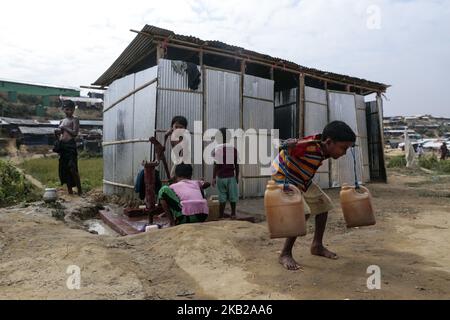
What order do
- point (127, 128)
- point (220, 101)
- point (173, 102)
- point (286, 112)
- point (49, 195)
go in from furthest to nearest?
point (286, 112)
point (127, 128)
point (220, 101)
point (173, 102)
point (49, 195)

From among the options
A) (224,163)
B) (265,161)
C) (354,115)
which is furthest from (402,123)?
(224,163)

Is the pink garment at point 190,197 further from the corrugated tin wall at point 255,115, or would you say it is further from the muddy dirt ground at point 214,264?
the corrugated tin wall at point 255,115

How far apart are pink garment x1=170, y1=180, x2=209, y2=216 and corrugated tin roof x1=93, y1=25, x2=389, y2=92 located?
12.5 ft

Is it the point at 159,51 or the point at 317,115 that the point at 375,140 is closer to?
the point at 317,115


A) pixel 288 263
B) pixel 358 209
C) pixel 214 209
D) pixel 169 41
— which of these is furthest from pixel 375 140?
pixel 288 263

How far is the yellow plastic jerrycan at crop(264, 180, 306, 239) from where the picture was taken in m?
2.73

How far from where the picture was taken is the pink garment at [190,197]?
437cm

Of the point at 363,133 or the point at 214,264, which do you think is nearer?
the point at 214,264

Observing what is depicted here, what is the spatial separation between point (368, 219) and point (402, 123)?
156 feet

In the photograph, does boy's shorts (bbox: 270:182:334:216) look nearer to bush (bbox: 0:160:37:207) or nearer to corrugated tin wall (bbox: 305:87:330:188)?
bush (bbox: 0:160:37:207)

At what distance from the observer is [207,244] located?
11.6 feet

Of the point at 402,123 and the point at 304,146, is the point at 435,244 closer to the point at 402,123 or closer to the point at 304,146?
the point at 304,146

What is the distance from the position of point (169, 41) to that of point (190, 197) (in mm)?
4149

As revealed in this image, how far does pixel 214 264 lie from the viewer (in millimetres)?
3168
